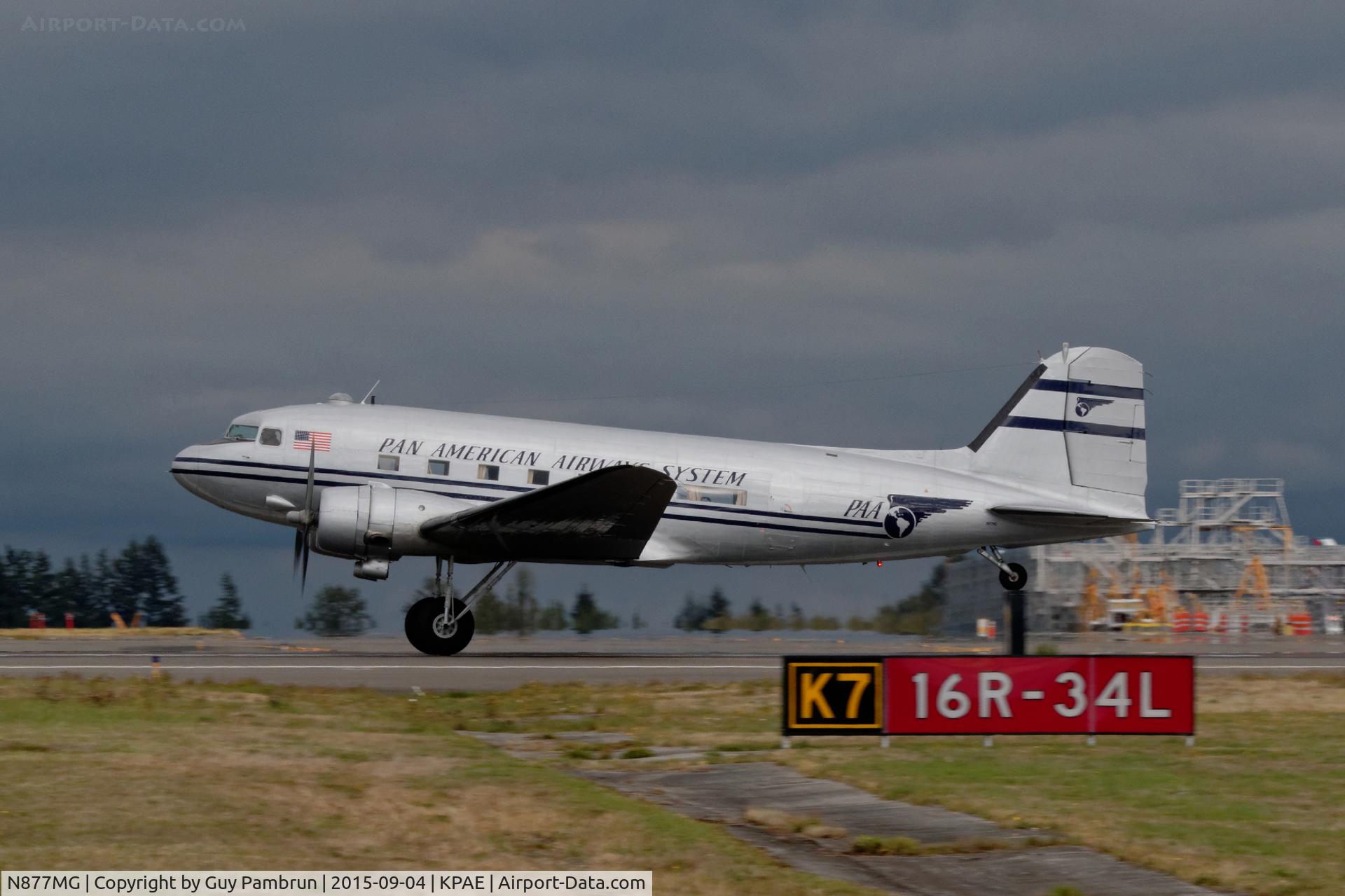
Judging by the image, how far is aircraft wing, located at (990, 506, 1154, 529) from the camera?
28.0 metres

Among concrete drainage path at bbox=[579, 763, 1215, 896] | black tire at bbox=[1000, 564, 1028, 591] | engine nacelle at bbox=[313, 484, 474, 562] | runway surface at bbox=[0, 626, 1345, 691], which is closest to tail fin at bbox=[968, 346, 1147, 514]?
black tire at bbox=[1000, 564, 1028, 591]

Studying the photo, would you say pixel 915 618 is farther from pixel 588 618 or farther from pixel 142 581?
pixel 142 581

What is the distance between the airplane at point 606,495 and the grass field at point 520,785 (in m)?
5.46

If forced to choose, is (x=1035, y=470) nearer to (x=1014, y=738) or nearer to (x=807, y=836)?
(x=1014, y=738)

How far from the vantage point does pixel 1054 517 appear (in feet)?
92.7

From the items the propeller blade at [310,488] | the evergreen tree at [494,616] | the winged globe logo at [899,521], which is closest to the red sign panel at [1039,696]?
the winged globe logo at [899,521]

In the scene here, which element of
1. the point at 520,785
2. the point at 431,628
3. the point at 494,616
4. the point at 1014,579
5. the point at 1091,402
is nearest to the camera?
the point at 520,785

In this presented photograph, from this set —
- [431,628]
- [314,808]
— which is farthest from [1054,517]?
[314,808]

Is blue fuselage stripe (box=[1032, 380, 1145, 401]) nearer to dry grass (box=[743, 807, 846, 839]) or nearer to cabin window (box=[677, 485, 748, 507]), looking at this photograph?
cabin window (box=[677, 485, 748, 507])

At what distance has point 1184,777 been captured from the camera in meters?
13.9

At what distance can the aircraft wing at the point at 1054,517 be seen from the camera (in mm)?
28047

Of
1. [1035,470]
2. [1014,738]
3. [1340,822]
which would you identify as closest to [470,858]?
[1340,822]

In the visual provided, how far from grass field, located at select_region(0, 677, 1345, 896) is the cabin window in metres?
7.17

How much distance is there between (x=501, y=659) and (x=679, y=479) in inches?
191
